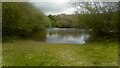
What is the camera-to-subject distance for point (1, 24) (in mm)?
14164

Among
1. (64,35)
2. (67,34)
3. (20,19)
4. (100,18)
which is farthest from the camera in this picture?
(67,34)

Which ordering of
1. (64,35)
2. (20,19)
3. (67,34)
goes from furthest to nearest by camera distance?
(67,34)
(64,35)
(20,19)

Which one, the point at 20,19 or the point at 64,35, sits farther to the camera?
the point at 64,35

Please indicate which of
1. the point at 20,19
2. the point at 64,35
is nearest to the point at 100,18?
the point at 64,35

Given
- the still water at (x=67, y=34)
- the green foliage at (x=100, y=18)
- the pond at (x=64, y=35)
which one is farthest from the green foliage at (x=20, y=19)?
the green foliage at (x=100, y=18)

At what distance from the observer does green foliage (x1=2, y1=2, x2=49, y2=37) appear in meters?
14.1

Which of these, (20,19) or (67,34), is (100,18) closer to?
(67,34)

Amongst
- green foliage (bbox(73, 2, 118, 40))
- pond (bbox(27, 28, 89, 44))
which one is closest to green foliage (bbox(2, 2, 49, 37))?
pond (bbox(27, 28, 89, 44))

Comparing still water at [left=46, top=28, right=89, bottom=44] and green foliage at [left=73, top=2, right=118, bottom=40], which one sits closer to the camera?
green foliage at [left=73, top=2, right=118, bottom=40]

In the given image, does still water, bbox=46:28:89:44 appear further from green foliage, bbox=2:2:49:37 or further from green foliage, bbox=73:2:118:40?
green foliage, bbox=2:2:49:37

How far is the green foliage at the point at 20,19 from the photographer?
556 inches

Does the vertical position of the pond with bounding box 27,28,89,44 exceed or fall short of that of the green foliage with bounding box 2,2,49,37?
it falls short

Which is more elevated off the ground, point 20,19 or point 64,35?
point 20,19

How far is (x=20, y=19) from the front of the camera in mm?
15133
